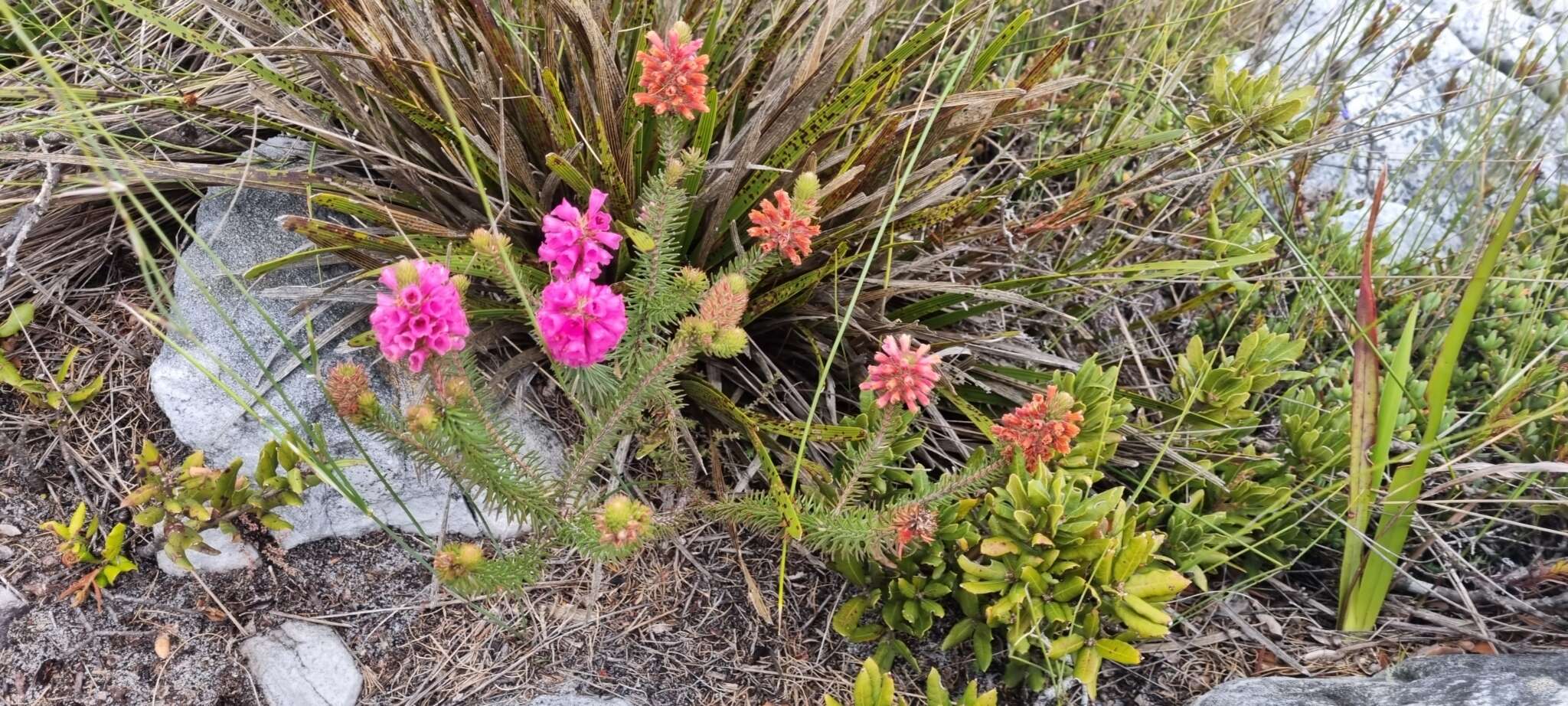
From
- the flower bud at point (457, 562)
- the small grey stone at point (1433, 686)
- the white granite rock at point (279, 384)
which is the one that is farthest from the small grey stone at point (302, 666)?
the small grey stone at point (1433, 686)

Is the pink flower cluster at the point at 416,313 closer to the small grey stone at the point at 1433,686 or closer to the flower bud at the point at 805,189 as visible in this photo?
the flower bud at the point at 805,189

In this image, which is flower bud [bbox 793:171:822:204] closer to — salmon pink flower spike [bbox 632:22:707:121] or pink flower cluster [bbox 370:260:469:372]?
salmon pink flower spike [bbox 632:22:707:121]

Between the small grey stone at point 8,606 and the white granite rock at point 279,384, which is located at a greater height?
the white granite rock at point 279,384

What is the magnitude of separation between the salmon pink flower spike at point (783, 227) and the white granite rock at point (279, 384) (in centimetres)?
64

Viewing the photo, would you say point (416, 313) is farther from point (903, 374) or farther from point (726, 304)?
point (903, 374)

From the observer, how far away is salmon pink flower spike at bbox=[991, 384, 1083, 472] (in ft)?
5.19

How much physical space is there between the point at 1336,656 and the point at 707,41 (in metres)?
1.94

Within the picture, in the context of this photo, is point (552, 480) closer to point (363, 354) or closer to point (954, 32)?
point (363, 354)

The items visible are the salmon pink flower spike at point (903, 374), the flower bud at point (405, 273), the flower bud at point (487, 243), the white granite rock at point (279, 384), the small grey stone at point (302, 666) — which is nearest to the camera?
the flower bud at point (405, 273)

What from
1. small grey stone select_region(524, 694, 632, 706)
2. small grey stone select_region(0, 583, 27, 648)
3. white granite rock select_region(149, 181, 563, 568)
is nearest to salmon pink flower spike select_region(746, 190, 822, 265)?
white granite rock select_region(149, 181, 563, 568)

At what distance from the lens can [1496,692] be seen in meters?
1.72

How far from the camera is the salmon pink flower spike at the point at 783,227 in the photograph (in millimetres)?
1631

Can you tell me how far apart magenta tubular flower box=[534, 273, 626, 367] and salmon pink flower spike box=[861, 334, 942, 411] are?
410 mm

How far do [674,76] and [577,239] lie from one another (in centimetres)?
32
